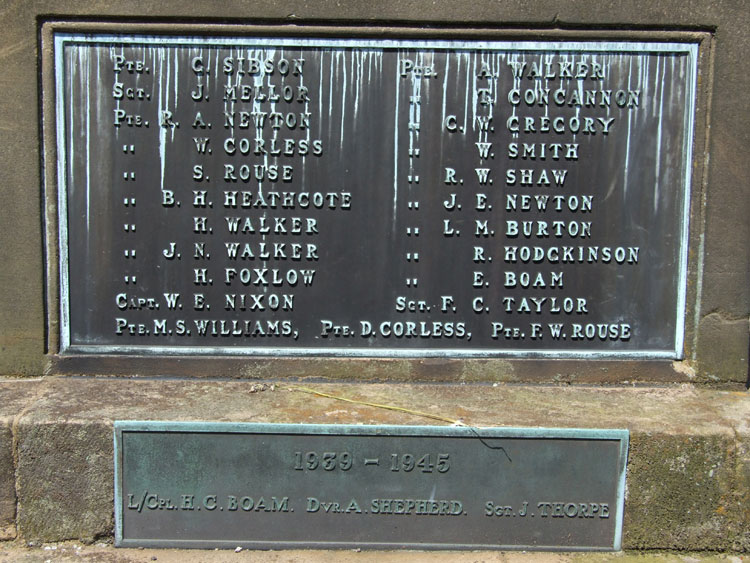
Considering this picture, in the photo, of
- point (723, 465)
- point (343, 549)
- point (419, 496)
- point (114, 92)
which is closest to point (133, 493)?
point (343, 549)

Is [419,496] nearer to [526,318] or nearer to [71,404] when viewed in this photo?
[526,318]

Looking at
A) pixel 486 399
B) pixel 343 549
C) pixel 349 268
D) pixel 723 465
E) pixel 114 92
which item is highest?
pixel 114 92

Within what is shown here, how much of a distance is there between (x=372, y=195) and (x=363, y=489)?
5.26 ft

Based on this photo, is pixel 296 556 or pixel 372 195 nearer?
pixel 296 556

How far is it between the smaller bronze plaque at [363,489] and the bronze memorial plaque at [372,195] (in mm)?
685

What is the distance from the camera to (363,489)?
3277 millimetres

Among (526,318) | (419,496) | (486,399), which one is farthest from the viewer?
(526,318)

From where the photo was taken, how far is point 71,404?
3.42m

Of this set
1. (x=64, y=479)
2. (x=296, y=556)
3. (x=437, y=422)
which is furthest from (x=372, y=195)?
(x=64, y=479)

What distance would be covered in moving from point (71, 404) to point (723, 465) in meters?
3.32

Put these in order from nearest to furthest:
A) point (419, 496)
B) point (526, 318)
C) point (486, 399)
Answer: point (419, 496) < point (486, 399) < point (526, 318)

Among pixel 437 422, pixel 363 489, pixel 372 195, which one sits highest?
pixel 372 195

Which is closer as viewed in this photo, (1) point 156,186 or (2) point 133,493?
(2) point 133,493

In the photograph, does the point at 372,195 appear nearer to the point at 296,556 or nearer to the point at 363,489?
the point at 363,489
